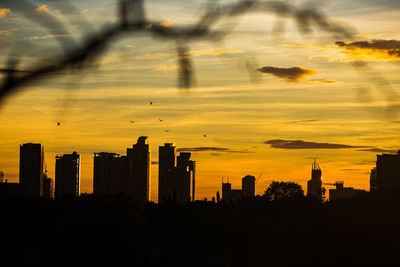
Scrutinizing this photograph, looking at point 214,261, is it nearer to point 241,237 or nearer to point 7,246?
point 241,237

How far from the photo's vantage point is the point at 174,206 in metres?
122


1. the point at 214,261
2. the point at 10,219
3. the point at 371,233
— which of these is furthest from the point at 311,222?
the point at 10,219

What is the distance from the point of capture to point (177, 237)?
9338 centimetres

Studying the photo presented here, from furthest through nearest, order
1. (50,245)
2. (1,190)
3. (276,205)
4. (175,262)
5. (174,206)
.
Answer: (1,190) < (276,205) < (174,206) < (50,245) < (175,262)

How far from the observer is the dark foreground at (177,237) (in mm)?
77438

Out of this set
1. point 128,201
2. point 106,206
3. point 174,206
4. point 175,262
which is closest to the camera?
point 175,262

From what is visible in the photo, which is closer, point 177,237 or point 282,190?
point 177,237

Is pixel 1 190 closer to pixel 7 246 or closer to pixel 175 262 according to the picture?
pixel 7 246

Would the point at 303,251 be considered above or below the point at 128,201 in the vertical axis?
below

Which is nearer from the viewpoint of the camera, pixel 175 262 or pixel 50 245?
pixel 175 262

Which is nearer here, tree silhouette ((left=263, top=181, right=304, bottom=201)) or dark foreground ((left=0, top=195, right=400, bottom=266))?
dark foreground ((left=0, top=195, right=400, bottom=266))

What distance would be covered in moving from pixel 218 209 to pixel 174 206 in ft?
27.1

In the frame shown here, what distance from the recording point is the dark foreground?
3049 inches

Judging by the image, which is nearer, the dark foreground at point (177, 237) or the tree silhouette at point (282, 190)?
the dark foreground at point (177, 237)
